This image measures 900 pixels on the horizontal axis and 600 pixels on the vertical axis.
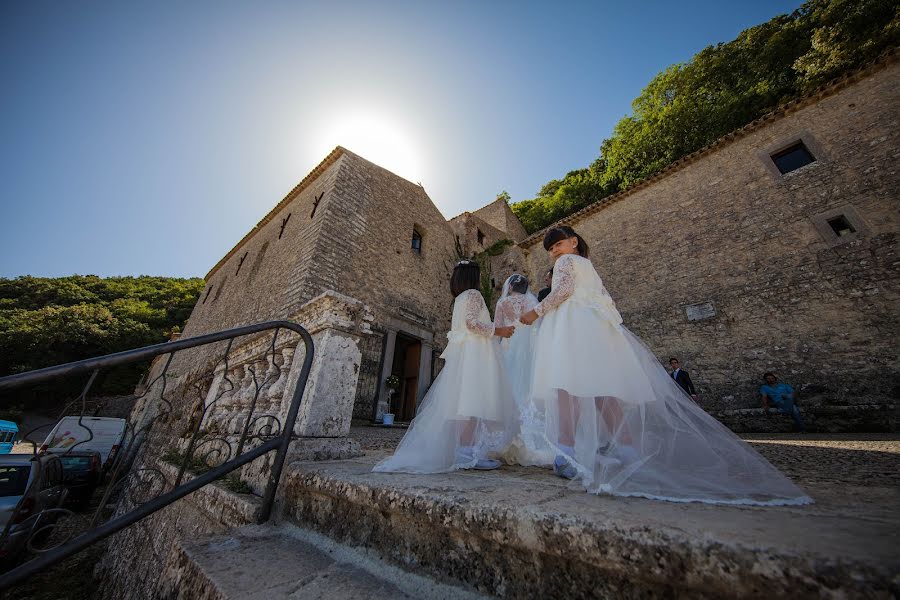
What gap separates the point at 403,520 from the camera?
4.28 ft

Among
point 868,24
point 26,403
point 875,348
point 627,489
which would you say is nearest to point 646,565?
point 627,489

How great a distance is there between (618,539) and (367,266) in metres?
8.24

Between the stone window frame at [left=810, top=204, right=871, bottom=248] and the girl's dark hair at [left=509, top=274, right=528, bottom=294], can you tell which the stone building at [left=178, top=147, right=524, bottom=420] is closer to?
the girl's dark hair at [left=509, top=274, right=528, bottom=294]

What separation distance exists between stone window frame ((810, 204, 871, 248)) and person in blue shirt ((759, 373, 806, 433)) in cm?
319

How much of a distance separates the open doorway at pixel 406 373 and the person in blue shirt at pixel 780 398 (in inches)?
296

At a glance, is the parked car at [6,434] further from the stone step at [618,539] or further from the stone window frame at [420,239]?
the stone step at [618,539]

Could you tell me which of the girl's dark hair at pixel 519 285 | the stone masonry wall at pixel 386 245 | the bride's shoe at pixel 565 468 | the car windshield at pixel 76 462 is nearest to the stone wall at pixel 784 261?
the stone masonry wall at pixel 386 245

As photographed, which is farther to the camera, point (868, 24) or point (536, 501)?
point (868, 24)

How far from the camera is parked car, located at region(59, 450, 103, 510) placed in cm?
768

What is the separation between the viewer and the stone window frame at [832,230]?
6.50 meters

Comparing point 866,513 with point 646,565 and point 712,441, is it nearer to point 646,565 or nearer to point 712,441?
point 712,441

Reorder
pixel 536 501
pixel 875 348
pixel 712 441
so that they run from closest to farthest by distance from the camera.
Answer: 1. pixel 536 501
2. pixel 712 441
3. pixel 875 348

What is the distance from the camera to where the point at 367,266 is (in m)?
8.48

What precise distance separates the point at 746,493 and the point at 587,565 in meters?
0.84
